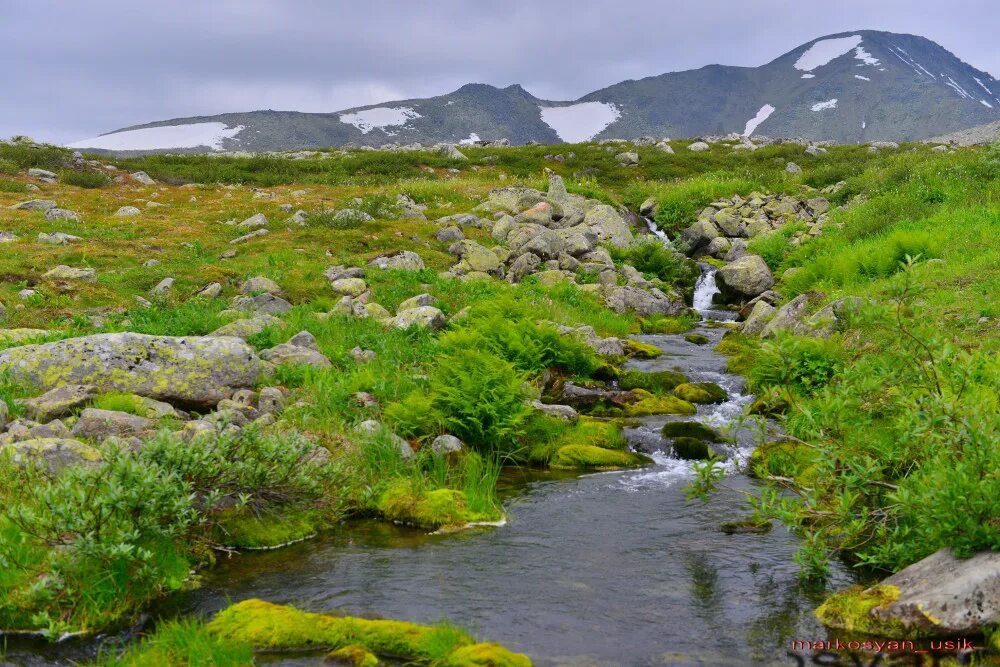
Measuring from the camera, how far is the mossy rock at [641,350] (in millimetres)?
17672

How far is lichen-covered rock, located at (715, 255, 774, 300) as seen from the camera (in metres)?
24.4

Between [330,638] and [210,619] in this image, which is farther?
[210,619]

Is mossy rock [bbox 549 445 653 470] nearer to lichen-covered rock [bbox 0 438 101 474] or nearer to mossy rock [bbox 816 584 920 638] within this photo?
mossy rock [bbox 816 584 920 638]

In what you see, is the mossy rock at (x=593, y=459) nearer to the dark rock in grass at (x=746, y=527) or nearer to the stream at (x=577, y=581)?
the stream at (x=577, y=581)

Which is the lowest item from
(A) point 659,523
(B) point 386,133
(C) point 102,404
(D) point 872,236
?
(A) point 659,523

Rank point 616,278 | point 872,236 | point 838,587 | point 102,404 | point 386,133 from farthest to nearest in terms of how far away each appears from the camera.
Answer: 1. point 386,133
2. point 616,278
3. point 872,236
4. point 102,404
5. point 838,587

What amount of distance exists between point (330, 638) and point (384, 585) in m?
1.22

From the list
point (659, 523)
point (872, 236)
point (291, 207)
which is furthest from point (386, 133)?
point (659, 523)

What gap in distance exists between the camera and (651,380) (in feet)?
50.5

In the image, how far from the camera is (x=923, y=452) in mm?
6617

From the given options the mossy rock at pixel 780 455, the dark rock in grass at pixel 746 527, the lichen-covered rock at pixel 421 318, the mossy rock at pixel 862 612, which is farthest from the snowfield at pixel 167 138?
the mossy rock at pixel 862 612

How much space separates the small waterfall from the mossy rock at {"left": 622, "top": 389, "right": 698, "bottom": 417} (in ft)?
35.4

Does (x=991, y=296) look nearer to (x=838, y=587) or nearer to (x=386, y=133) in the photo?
(x=838, y=587)

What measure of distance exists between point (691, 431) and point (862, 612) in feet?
20.9
